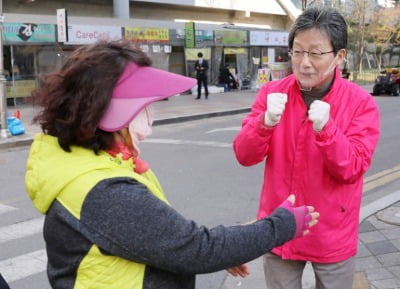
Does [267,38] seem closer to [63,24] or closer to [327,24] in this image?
[63,24]

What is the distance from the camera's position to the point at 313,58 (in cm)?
210

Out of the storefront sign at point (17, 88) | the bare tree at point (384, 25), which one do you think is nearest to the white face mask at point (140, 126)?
the storefront sign at point (17, 88)

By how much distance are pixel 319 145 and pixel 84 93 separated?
99cm

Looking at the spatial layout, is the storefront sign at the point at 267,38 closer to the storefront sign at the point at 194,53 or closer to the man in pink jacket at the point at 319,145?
the storefront sign at the point at 194,53

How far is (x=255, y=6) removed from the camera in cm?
3338

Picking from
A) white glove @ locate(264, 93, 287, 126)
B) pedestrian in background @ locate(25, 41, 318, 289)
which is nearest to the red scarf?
pedestrian in background @ locate(25, 41, 318, 289)

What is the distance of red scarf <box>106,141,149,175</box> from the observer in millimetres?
1458

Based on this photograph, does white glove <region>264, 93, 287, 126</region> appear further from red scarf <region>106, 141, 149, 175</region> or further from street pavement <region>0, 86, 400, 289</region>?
red scarf <region>106, 141, 149, 175</region>

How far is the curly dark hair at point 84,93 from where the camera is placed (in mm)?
1387


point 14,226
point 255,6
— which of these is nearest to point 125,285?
point 14,226

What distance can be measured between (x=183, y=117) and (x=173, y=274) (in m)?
13.1

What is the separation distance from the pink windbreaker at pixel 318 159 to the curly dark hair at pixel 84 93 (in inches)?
32.7

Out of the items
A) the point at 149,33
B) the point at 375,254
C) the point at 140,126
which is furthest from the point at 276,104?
the point at 149,33

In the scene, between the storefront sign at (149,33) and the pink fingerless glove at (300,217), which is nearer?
the pink fingerless glove at (300,217)
